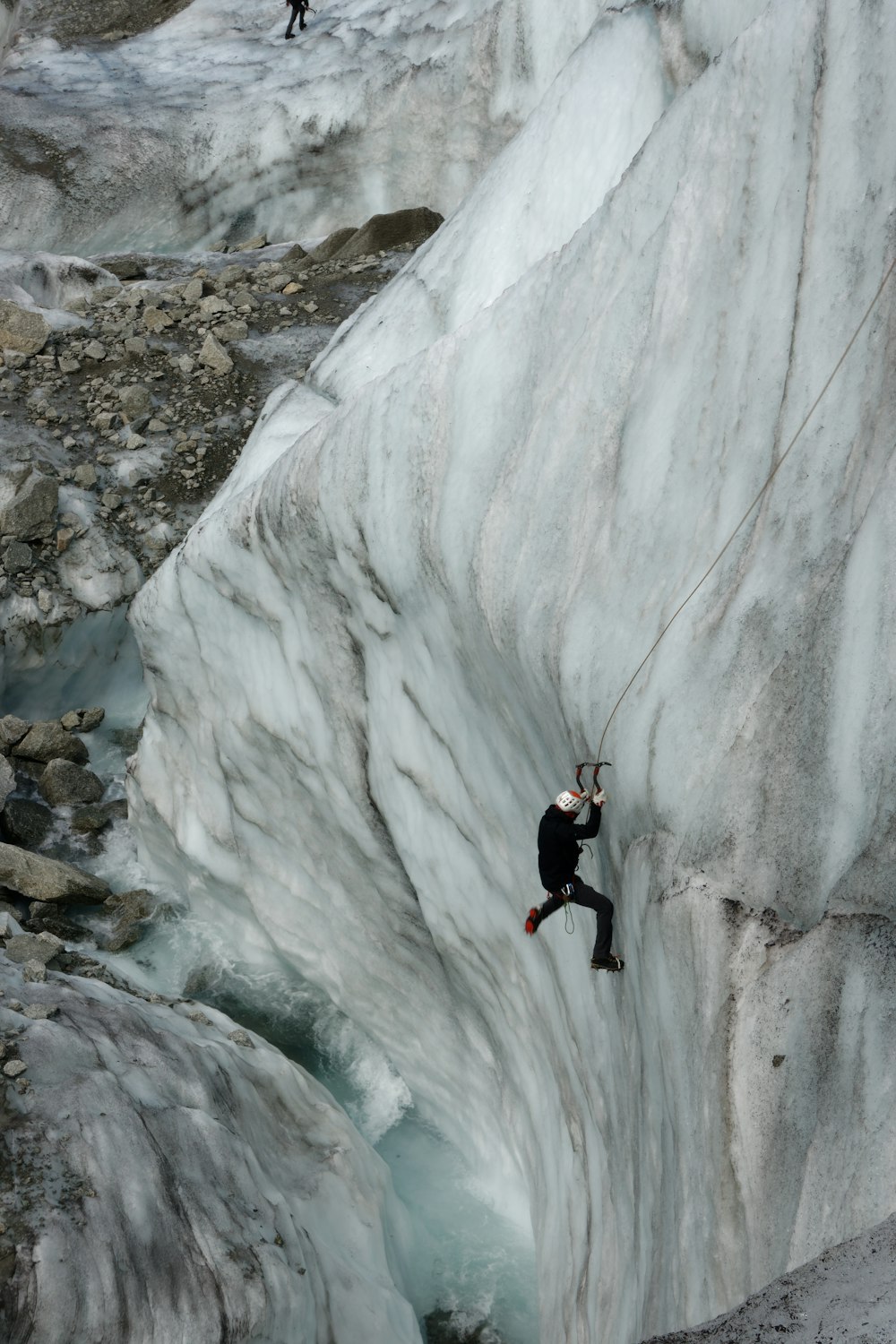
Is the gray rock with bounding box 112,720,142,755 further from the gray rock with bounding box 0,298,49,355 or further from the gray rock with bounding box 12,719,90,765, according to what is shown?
the gray rock with bounding box 0,298,49,355

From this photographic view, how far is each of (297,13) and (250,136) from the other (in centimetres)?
201

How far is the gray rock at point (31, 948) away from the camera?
6.76 meters

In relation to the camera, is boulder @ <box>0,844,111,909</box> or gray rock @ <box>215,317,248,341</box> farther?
gray rock @ <box>215,317,248,341</box>

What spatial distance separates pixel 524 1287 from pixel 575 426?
4.56 m

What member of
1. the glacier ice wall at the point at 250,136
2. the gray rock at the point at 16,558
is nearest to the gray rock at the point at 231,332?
the gray rock at the point at 16,558

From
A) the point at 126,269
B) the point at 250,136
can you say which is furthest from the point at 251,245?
the point at 126,269

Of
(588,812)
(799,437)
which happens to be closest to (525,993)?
(588,812)

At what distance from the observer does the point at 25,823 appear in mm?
9500

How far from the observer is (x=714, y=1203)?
3.68 meters

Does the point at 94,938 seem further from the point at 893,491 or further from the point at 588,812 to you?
the point at 893,491

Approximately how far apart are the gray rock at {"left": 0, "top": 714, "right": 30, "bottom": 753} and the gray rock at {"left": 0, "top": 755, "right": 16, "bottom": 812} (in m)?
0.43

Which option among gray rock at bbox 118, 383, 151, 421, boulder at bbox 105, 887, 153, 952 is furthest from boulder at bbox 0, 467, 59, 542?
boulder at bbox 105, 887, 153, 952

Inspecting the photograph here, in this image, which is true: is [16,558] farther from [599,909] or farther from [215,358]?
[599,909]

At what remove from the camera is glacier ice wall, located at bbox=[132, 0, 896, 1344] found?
11.6 feet
